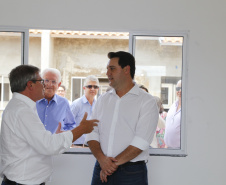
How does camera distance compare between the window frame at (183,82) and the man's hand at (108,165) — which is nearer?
the man's hand at (108,165)

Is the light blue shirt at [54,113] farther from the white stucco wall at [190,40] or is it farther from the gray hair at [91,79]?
the gray hair at [91,79]

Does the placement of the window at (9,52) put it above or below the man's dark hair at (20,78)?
above

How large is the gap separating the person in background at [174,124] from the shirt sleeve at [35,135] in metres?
1.87

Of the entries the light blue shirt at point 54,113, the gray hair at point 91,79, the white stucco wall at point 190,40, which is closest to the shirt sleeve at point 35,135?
the light blue shirt at point 54,113

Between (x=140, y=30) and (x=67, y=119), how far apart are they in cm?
135

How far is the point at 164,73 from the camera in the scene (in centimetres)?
376

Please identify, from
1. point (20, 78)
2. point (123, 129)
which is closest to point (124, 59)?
point (123, 129)

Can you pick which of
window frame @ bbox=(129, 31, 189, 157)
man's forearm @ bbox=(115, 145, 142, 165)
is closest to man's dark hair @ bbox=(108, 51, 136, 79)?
man's forearm @ bbox=(115, 145, 142, 165)

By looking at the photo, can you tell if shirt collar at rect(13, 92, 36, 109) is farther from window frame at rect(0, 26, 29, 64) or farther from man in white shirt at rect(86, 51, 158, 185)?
window frame at rect(0, 26, 29, 64)

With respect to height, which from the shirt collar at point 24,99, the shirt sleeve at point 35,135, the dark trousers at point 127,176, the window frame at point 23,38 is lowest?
the dark trousers at point 127,176

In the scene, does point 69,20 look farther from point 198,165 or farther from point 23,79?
point 198,165

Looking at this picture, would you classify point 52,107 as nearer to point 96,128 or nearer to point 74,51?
point 96,128

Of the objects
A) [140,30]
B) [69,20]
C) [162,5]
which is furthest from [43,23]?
[162,5]

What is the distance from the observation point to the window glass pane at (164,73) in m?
3.73
